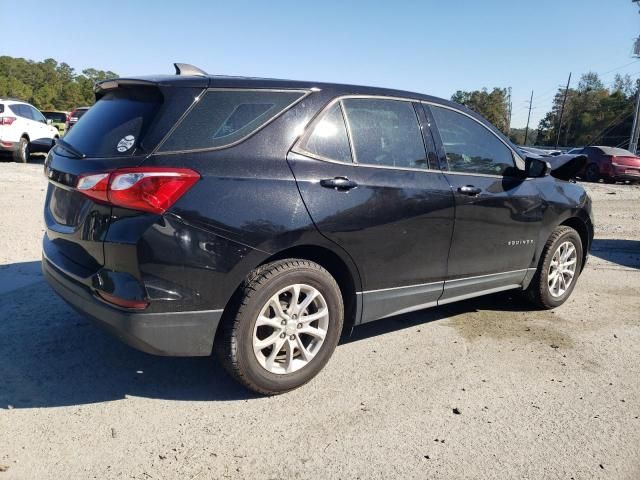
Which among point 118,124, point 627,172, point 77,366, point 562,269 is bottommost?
point 77,366

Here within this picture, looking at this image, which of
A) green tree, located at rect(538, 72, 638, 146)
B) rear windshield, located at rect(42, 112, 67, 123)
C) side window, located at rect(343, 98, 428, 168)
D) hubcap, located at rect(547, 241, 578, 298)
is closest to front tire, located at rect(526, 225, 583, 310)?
hubcap, located at rect(547, 241, 578, 298)

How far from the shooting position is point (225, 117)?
10.1ft

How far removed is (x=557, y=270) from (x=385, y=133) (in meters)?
2.43

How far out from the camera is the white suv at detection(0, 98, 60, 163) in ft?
49.9

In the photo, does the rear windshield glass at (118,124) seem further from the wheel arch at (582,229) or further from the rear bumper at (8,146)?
the rear bumper at (8,146)

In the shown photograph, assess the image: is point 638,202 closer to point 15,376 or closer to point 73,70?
point 15,376

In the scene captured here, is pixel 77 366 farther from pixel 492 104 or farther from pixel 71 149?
pixel 492 104

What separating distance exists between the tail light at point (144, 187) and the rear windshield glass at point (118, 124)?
17 cm

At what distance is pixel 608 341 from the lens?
4441 mm

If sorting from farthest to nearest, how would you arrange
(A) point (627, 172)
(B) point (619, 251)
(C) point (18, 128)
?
(A) point (627, 172) → (C) point (18, 128) → (B) point (619, 251)

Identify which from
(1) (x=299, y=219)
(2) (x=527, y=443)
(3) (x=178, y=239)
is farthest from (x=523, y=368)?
(3) (x=178, y=239)

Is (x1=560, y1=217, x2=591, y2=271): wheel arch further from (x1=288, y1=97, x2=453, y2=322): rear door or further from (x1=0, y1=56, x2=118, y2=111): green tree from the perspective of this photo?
(x1=0, y1=56, x2=118, y2=111): green tree

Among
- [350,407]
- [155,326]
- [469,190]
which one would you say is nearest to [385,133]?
[469,190]

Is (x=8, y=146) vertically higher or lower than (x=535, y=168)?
lower
